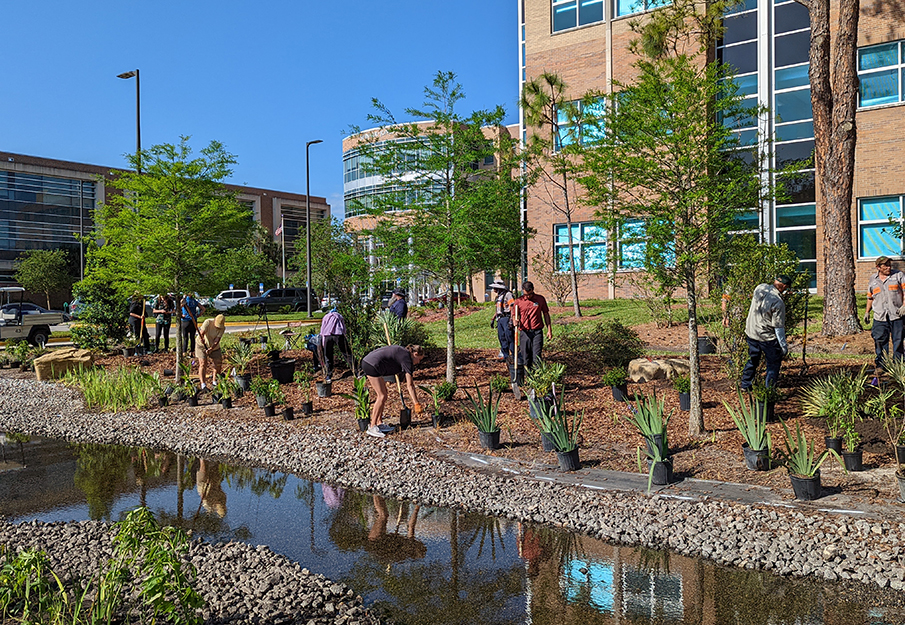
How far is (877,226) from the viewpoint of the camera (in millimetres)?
20688

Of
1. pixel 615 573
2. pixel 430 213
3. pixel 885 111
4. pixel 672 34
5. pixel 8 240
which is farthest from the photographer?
pixel 8 240

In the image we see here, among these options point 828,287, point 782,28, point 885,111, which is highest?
point 782,28

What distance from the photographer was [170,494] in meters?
6.91

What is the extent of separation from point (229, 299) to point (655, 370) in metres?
38.1

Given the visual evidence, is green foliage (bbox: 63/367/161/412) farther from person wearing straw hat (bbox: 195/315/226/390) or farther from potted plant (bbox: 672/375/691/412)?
potted plant (bbox: 672/375/691/412)

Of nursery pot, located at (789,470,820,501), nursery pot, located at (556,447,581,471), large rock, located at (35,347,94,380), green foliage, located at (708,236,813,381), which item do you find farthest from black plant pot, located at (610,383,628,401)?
large rock, located at (35,347,94,380)

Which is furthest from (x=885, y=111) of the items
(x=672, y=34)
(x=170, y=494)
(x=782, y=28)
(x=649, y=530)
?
(x=170, y=494)

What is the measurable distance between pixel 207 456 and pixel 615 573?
18.3 ft

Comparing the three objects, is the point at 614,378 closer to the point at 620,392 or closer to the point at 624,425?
the point at 620,392

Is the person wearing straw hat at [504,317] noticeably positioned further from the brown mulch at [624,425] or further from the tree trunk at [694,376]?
the tree trunk at [694,376]

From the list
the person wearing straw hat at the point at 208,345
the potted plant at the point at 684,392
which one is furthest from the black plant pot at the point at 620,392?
the person wearing straw hat at the point at 208,345

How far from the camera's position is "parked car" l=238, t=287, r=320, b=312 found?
42156 millimetres

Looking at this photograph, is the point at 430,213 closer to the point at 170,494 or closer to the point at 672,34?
the point at 170,494

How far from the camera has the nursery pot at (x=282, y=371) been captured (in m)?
12.1
